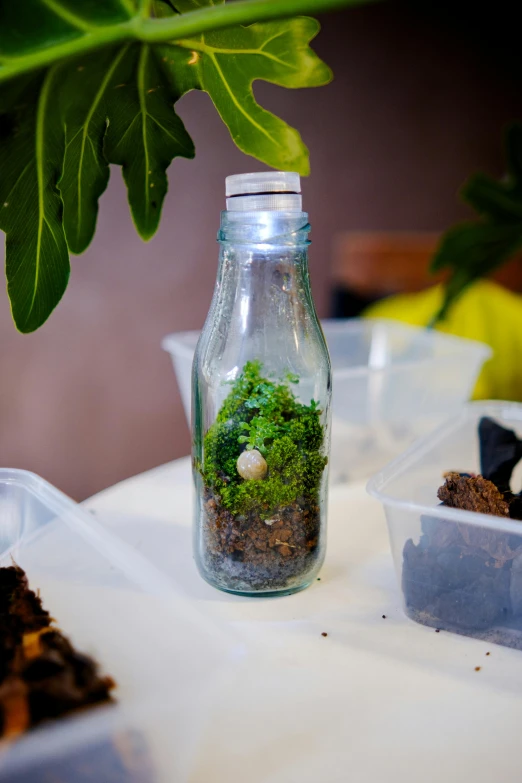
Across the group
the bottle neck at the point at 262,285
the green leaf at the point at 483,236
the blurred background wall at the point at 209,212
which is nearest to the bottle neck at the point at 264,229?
the bottle neck at the point at 262,285

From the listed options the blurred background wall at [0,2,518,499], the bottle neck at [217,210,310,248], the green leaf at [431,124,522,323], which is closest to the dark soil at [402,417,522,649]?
the bottle neck at [217,210,310,248]

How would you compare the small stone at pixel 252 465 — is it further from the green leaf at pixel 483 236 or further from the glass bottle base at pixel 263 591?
the green leaf at pixel 483 236

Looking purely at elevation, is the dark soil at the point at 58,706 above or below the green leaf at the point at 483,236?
below

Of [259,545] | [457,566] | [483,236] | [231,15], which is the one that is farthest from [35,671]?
[483,236]

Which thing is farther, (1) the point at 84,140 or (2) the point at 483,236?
(2) the point at 483,236

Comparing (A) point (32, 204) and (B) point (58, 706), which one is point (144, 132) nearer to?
(A) point (32, 204)

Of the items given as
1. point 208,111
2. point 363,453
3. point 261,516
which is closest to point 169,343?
point 363,453
